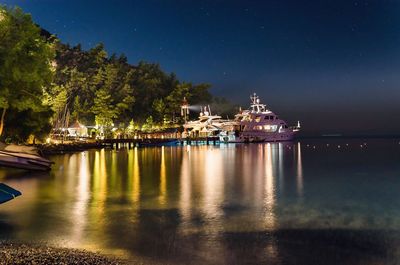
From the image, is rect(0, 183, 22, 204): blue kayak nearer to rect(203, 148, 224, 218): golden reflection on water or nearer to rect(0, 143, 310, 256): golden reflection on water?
rect(0, 143, 310, 256): golden reflection on water

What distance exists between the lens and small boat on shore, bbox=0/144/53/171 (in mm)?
25766

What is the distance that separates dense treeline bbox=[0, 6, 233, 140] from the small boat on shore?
2825 mm

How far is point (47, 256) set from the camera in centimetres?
855

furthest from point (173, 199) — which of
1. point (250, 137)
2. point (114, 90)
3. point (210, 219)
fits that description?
point (250, 137)

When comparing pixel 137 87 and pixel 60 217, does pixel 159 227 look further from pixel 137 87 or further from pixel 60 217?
pixel 137 87

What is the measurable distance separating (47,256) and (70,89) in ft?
261

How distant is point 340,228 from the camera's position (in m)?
13.2

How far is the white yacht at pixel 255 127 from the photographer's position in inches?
3989

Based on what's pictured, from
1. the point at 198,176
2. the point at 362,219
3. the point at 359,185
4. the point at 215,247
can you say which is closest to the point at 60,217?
the point at 215,247

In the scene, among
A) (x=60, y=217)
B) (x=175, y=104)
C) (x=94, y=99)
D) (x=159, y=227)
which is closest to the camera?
(x=159, y=227)

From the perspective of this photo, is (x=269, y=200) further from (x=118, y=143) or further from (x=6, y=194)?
(x=118, y=143)

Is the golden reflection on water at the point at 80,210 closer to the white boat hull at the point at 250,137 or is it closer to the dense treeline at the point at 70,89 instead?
→ the dense treeline at the point at 70,89

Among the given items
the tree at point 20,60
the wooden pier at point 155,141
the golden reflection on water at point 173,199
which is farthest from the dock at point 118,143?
the golden reflection on water at point 173,199

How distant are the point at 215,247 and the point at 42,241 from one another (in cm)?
433
